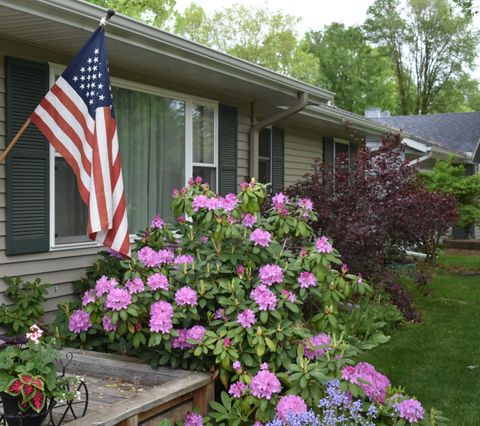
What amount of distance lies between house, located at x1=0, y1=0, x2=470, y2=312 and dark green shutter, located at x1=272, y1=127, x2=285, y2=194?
8.6 inches

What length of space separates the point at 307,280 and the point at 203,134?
356 centimetres

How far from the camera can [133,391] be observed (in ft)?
12.4

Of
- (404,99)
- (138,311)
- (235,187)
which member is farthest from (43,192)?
(404,99)

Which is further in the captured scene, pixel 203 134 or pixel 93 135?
pixel 203 134

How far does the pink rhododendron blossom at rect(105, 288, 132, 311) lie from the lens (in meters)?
3.76

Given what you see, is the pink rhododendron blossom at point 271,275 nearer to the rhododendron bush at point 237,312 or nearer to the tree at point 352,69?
the rhododendron bush at point 237,312

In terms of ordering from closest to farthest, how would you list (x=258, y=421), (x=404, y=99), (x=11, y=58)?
(x=258, y=421)
(x=11, y=58)
(x=404, y=99)

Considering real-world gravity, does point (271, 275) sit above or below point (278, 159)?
below

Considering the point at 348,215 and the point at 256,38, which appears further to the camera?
the point at 256,38

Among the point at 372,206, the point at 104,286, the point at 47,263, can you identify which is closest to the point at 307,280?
the point at 104,286

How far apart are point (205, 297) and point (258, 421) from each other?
90 centimetres

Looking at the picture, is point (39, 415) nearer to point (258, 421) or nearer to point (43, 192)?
point (258, 421)

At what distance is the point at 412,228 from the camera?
711cm

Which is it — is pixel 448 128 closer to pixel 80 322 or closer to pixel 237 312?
pixel 237 312
